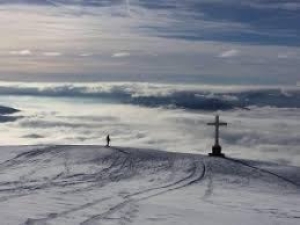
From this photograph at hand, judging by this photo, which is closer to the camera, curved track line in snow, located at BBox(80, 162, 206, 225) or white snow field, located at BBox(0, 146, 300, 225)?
curved track line in snow, located at BBox(80, 162, 206, 225)

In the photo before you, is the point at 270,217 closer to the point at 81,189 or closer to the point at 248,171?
the point at 81,189

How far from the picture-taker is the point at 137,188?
77.7ft

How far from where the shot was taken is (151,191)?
2331 centimetres

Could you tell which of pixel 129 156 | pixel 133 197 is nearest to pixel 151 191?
pixel 133 197

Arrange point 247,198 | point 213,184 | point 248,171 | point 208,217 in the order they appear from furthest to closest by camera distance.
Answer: point 248,171 → point 213,184 → point 247,198 → point 208,217

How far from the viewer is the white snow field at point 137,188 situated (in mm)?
17984

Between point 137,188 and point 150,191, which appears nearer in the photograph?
point 150,191

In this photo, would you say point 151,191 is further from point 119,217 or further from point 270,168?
point 270,168

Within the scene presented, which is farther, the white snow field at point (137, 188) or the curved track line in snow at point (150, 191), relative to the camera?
the white snow field at point (137, 188)

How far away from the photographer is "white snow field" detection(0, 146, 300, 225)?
708 inches

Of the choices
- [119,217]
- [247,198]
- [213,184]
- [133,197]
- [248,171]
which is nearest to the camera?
[119,217]

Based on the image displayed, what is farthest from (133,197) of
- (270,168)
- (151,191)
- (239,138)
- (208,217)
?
(239,138)

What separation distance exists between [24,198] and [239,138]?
145 m

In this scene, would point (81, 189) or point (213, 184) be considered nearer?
point (81, 189)
